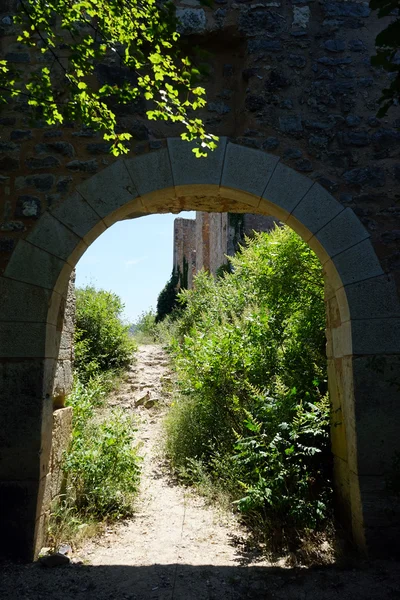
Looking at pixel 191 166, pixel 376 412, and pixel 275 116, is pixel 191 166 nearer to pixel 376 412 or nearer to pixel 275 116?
pixel 275 116

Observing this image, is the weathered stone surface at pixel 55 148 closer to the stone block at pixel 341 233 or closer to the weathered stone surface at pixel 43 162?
the weathered stone surface at pixel 43 162

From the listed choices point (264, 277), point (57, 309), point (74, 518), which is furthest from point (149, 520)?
point (264, 277)

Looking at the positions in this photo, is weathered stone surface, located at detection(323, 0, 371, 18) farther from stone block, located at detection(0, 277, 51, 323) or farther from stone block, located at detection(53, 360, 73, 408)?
stone block, located at detection(53, 360, 73, 408)

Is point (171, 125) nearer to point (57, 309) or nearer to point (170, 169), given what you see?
point (170, 169)

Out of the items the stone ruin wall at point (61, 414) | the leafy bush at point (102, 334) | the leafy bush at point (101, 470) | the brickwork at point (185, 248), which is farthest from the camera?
the brickwork at point (185, 248)

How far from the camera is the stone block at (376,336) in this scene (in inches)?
128

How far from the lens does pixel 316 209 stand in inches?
136

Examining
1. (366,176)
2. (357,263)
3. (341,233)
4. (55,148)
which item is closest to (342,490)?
(357,263)

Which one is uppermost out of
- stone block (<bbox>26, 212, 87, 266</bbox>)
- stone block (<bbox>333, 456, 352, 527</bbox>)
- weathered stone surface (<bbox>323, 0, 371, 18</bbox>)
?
weathered stone surface (<bbox>323, 0, 371, 18</bbox>)

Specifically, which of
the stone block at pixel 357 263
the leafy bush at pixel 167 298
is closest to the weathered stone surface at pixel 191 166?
the stone block at pixel 357 263

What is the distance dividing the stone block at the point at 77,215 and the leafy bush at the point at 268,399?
69.6 inches

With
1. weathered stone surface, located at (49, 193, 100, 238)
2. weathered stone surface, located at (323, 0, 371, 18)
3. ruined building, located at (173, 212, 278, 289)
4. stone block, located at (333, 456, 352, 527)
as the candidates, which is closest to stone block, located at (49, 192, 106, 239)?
weathered stone surface, located at (49, 193, 100, 238)

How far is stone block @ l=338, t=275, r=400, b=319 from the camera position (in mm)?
3307

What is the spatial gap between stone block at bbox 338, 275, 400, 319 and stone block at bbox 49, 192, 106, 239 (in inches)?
69.1
